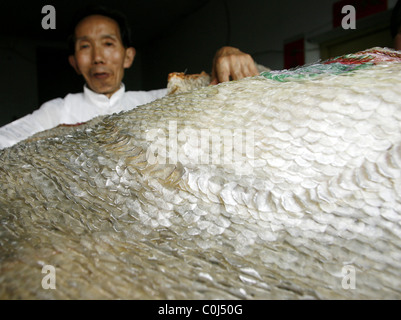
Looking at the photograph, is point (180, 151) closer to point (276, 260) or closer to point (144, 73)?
point (276, 260)

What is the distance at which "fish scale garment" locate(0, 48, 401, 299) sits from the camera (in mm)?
→ 278

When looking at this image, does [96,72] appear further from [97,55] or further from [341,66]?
[341,66]

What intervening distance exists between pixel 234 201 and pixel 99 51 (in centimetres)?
123

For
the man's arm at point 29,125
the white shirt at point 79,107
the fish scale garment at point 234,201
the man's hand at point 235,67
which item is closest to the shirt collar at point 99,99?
the white shirt at point 79,107

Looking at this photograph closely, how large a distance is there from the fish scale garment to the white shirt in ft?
2.73

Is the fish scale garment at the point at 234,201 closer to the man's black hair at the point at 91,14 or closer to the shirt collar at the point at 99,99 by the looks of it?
the shirt collar at the point at 99,99

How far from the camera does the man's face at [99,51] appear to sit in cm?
133

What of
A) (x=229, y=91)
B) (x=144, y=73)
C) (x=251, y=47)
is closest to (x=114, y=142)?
(x=229, y=91)

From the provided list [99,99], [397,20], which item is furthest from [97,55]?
[397,20]

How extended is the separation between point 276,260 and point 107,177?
22cm

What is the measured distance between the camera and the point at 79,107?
1.37m

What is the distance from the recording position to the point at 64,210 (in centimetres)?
35

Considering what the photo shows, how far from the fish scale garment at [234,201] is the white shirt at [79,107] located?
831mm

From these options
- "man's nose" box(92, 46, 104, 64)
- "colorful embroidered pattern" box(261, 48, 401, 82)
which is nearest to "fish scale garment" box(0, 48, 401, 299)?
"colorful embroidered pattern" box(261, 48, 401, 82)
